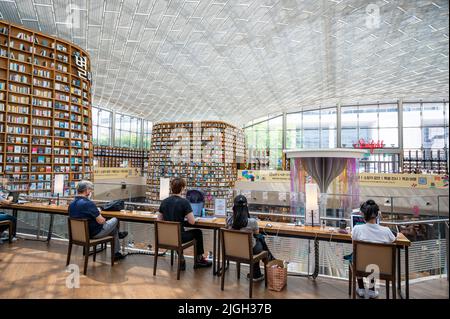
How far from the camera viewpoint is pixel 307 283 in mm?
3041

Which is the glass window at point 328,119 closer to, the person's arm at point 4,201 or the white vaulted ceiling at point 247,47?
the white vaulted ceiling at point 247,47

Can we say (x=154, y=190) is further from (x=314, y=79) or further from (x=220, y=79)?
(x=314, y=79)

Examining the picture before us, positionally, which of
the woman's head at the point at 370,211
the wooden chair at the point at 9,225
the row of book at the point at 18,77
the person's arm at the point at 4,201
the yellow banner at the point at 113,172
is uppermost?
the row of book at the point at 18,77

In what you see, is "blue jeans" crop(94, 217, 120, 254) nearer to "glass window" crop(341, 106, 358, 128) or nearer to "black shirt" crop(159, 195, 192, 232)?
"black shirt" crop(159, 195, 192, 232)

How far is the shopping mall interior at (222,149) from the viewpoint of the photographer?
9.71 feet

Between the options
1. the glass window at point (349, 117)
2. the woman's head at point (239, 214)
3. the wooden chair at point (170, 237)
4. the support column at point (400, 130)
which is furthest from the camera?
the glass window at point (349, 117)

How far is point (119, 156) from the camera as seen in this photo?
1912cm

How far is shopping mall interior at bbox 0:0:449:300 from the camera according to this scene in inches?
117

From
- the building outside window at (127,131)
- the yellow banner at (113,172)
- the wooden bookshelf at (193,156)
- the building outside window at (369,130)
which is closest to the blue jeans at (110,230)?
the yellow banner at (113,172)

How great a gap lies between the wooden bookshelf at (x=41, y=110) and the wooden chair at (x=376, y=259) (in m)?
6.18

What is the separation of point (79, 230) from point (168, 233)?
3.54 ft

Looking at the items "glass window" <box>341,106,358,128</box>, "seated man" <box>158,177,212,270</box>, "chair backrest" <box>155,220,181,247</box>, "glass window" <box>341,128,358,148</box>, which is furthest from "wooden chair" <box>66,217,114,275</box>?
"glass window" <box>341,106,358,128</box>

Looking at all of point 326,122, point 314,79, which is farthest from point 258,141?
point 314,79

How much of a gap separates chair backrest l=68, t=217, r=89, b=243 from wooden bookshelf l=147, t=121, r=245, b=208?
1029 cm
